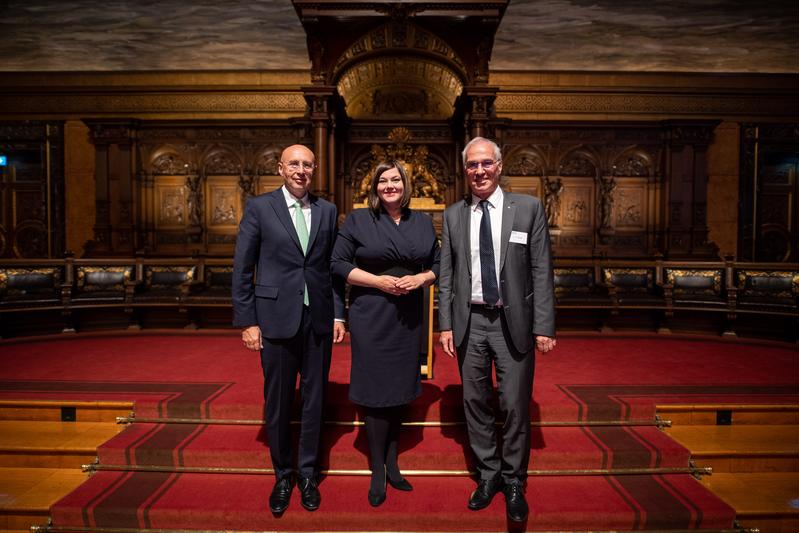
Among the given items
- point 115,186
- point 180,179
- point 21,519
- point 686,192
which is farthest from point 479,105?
point 115,186

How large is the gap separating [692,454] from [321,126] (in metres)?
6.40

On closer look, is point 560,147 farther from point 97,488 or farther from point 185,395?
point 97,488

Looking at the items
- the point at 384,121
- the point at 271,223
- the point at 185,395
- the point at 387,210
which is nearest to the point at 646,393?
the point at 387,210

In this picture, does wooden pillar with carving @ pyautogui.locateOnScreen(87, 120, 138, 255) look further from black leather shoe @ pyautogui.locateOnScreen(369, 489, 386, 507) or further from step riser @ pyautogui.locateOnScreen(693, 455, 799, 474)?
step riser @ pyautogui.locateOnScreen(693, 455, 799, 474)

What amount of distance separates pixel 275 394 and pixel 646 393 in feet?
9.33

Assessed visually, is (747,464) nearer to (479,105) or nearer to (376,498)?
(376,498)

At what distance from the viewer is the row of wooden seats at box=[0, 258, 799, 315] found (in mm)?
6062

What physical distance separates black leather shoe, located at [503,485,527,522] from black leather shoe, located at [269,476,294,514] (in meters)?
1.16

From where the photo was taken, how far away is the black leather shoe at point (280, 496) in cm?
234

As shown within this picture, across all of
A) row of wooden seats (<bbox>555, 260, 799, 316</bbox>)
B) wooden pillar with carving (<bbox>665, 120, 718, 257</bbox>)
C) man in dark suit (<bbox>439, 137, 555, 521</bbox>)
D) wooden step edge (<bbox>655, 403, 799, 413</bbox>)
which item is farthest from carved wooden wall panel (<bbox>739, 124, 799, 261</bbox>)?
man in dark suit (<bbox>439, 137, 555, 521</bbox>)

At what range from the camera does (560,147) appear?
8.72 metres

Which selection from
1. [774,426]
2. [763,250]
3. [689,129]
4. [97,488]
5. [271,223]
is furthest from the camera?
[763,250]

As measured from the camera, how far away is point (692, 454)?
2904mm

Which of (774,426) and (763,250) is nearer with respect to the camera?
(774,426)
